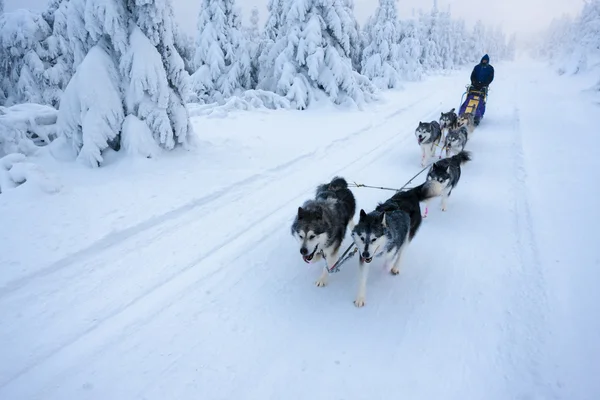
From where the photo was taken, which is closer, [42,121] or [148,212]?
[148,212]

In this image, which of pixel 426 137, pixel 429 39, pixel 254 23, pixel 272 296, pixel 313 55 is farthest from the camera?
pixel 429 39

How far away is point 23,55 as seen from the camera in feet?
56.3

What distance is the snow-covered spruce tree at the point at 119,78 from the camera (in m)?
6.98

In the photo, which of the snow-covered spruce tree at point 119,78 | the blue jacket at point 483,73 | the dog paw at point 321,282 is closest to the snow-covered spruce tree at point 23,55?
the snow-covered spruce tree at point 119,78

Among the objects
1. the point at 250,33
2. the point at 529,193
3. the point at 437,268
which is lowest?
the point at 437,268

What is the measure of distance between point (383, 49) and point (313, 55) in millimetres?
17177

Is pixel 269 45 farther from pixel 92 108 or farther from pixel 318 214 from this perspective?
pixel 318 214

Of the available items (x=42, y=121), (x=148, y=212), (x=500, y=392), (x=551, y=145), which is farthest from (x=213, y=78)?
(x=500, y=392)

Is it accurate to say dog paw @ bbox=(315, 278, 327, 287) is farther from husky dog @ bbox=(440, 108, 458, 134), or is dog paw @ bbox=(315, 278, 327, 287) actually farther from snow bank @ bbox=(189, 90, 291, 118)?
snow bank @ bbox=(189, 90, 291, 118)

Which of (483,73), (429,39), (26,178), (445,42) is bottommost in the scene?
(26,178)

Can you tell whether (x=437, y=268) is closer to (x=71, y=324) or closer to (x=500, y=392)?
(x=500, y=392)

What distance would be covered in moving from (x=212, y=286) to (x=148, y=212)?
7.73 ft

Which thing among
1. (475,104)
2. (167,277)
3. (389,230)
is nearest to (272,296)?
(167,277)

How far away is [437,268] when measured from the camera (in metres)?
4.25
